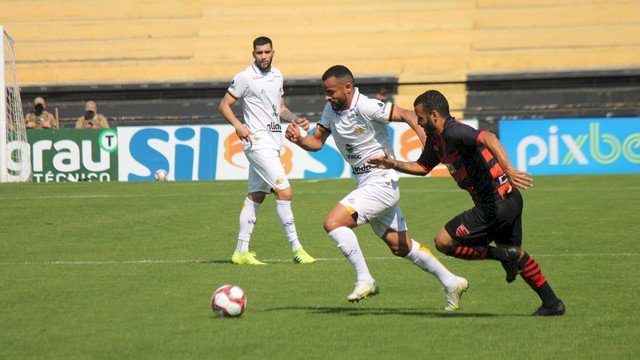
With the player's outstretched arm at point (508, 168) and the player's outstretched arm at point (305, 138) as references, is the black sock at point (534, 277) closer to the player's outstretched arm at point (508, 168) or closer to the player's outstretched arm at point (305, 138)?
the player's outstretched arm at point (508, 168)

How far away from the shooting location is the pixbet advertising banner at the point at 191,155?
2558cm

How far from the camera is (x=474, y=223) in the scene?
8445 mm

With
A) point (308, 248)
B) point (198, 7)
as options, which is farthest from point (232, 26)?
point (308, 248)

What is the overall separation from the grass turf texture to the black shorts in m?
0.58

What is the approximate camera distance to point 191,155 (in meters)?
26.0

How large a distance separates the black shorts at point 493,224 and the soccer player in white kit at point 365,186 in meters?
0.54

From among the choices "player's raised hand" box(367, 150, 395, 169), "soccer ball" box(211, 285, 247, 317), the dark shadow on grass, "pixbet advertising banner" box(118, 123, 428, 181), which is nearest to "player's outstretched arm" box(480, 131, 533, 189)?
"player's raised hand" box(367, 150, 395, 169)

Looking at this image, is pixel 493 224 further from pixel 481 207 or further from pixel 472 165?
pixel 472 165

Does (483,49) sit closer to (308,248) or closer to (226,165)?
(226,165)

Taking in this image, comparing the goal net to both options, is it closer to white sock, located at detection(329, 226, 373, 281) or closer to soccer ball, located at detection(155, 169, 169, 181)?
soccer ball, located at detection(155, 169, 169, 181)

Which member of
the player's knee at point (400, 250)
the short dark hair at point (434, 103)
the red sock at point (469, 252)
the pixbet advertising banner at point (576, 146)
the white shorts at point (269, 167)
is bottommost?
the pixbet advertising banner at point (576, 146)

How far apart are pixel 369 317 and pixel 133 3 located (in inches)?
1091

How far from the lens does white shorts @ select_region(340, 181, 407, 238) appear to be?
29.9 feet

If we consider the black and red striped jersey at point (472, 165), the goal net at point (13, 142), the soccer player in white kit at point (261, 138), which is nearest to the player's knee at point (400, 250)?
the black and red striped jersey at point (472, 165)
